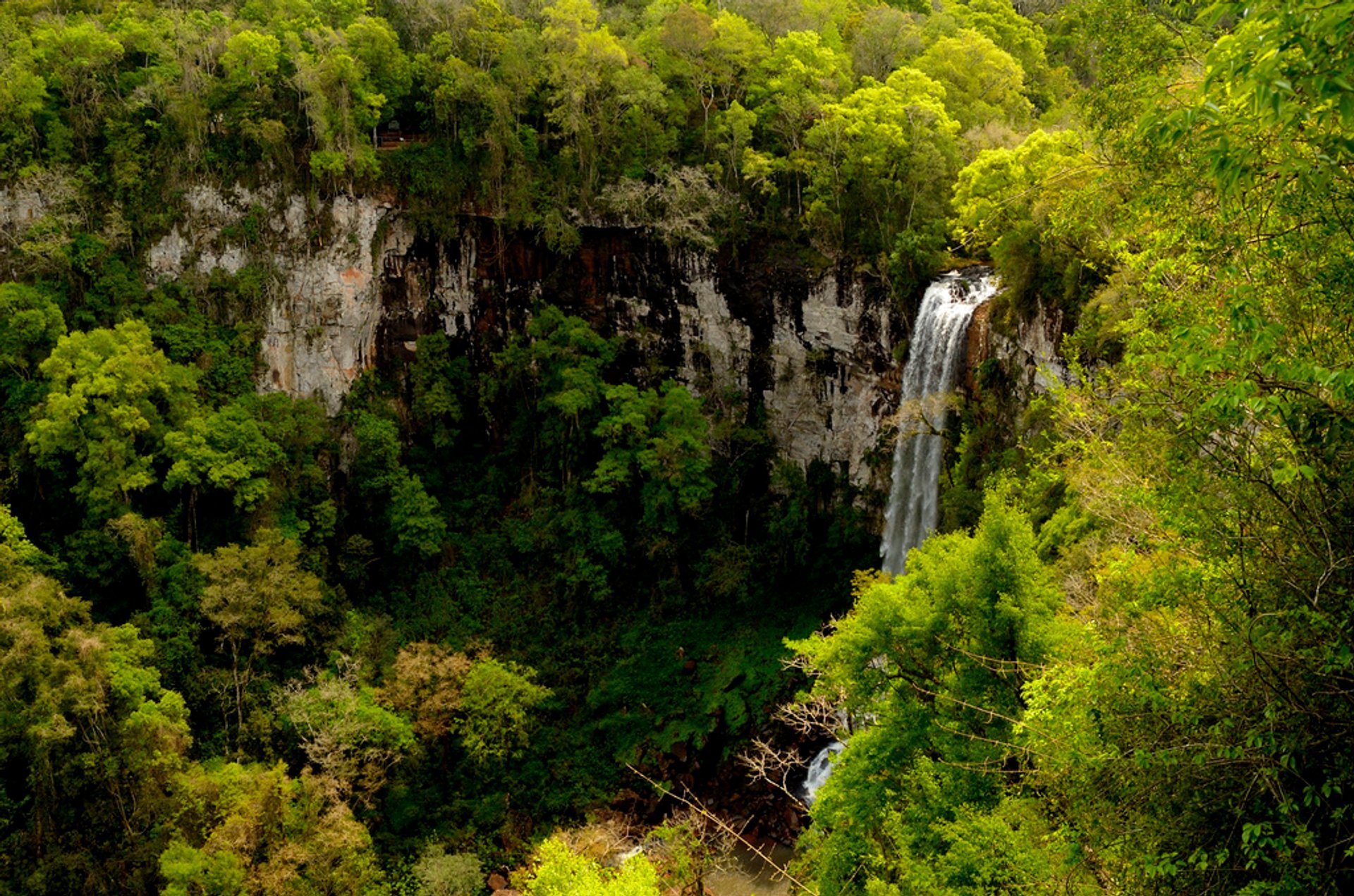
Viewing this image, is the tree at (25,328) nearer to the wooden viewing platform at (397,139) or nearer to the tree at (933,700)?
the wooden viewing platform at (397,139)

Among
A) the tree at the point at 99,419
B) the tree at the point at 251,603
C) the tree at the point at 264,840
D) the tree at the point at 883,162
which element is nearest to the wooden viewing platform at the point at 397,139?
the tree at the point at 99,419

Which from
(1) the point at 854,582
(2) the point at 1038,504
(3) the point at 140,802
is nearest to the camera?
(2) the point at 1038,504

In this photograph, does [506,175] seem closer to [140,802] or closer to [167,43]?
[167,43]

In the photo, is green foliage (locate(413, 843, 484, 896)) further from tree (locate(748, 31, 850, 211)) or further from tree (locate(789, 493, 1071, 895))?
tree (locate(748, 31, 850, 211))

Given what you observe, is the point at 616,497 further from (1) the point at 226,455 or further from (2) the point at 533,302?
(1) the point at 226,455

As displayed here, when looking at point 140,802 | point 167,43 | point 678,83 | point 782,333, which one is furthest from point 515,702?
A: point 167,43

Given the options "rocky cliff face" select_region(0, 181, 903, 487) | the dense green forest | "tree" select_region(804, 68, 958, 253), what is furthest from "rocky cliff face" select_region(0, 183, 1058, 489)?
"tree" select_region(804, 68, 958, 253)
